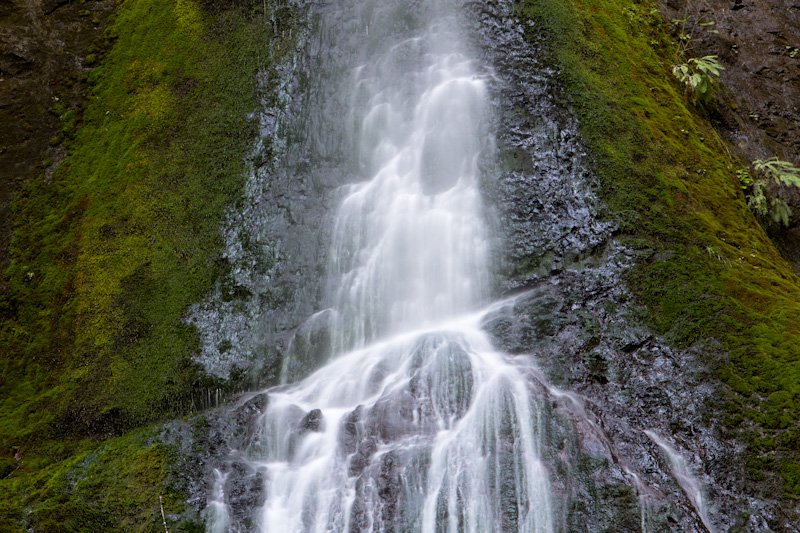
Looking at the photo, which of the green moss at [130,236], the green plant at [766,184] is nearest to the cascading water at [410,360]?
the green moss at [130,236]

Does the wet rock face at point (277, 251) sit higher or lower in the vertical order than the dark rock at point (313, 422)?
higher

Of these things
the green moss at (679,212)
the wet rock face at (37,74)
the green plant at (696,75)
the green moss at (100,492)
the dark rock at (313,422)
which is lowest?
the green moss at (100,492)

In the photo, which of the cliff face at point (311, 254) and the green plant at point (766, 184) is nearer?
the cliff face at point (311, 254)

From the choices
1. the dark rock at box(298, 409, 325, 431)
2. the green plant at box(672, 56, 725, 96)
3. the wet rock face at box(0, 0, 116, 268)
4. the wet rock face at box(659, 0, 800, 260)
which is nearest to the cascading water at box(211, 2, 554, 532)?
the dark rock at box(298, 409, 325, 431)

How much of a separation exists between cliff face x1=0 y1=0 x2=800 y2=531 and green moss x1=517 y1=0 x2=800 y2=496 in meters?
0.04

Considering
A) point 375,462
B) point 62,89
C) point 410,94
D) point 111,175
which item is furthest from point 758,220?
point 62,89

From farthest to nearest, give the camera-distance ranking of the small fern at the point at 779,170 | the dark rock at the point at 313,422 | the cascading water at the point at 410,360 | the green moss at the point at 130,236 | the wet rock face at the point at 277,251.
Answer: the small fern at the point at 779,170 < the wet rock face at the point at 277,251 < the green moss at the point at 130,236 < the dark rock at the point at 313,422 < the cascading water at the point at 410,360

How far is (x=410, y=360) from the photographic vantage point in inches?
364

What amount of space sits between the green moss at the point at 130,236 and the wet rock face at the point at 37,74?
14.1 inches

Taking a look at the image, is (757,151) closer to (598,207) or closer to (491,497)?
(598,207)

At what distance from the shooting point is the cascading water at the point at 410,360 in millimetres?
7805

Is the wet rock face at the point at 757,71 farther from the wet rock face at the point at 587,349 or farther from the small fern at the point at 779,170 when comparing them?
the wet rock face at the point at 587,349

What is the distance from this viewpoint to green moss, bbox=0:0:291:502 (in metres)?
10.1

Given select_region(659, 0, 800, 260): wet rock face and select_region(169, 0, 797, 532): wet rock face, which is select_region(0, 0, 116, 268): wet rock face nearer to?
select_region(169, 0, 797, 532): wet rock face
